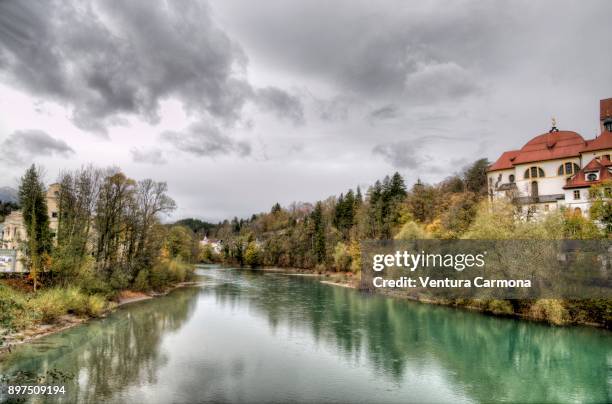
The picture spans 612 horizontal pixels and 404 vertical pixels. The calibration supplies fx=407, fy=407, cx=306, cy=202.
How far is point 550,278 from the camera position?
24859mm

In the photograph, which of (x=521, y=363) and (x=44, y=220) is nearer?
(x=521, y=363)

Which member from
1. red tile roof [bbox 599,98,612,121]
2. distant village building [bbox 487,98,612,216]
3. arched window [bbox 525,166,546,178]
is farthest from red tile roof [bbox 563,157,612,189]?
red tile roof [bbox 599,98,612,121]

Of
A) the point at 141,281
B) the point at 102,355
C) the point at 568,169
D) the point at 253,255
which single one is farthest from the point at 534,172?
the point at 253,255

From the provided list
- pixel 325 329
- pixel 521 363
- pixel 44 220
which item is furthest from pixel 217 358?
pixel 44 220

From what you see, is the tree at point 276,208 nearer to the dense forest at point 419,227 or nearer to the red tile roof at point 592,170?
the dense forest at point 419,227

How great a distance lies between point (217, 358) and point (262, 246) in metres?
74.4

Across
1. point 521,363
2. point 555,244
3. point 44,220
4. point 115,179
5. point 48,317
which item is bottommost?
point 521,363

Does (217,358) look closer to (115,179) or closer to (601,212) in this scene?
(115,179)

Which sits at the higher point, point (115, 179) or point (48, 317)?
point (115, 179)

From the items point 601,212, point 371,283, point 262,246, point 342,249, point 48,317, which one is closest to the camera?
point 48,317

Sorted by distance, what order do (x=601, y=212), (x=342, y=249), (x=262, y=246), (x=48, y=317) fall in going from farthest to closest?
(x=262, y=246)
(x=342, y=249)
(x=601, y=212)
(x=48, y=317)

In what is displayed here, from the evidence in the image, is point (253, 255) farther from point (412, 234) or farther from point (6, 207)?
point (412, 234)

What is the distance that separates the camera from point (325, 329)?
23.0 metres

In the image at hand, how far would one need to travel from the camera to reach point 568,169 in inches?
1672
